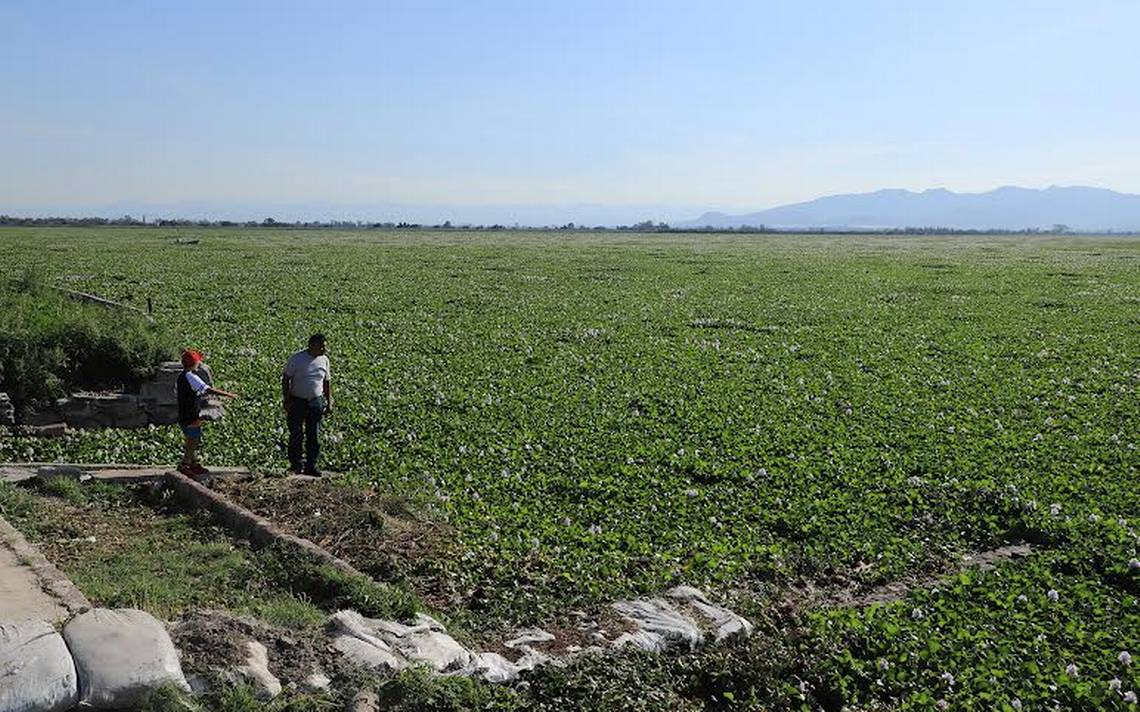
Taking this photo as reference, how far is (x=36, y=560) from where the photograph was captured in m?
7.95

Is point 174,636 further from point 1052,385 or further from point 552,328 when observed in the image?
point 552,328

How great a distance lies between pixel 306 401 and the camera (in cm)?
1180

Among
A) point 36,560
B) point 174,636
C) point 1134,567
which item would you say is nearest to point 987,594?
point 1134,567

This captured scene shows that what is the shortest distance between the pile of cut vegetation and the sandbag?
9.10 m

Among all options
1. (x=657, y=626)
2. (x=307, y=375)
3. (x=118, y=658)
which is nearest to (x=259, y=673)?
(x=118, y=658)

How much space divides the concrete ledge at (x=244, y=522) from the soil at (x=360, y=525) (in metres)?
0.25

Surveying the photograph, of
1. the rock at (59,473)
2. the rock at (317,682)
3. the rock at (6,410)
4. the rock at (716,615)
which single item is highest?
the rock at (6,410)

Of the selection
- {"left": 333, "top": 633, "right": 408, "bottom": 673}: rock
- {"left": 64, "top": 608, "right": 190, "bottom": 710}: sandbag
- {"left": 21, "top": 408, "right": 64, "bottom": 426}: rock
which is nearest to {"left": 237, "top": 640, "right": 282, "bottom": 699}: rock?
{"left": 64, "top": 608, "right": 190, "bottom": 710}: sandbag

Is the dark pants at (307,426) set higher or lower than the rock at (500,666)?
higher

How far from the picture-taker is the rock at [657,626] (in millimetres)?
7164

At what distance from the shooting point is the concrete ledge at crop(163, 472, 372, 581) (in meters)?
8.30

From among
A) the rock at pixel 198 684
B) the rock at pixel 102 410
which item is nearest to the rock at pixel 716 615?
the rock at pixel 198 684

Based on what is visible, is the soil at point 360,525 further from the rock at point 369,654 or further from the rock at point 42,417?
the rock at point 42,417

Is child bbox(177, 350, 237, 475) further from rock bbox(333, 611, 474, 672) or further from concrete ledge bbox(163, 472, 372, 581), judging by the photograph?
rock bbox(333, 611, 474, 672)
